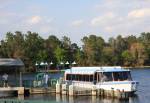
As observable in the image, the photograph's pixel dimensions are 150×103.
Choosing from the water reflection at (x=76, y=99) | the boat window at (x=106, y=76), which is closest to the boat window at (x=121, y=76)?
the boat window at (x=106, y=76)

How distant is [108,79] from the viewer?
210 ft

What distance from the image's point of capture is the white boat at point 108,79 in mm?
62344

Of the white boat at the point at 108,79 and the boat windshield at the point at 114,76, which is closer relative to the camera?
the white boat at the point at 108,79

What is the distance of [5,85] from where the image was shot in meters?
67.4

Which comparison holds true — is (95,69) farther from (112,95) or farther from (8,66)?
(8,66)

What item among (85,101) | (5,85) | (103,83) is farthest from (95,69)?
(5,85)

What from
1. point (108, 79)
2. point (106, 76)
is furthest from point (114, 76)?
point (106, 76)

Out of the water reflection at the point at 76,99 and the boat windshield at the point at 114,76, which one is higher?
the boat windshield at the point at 114,76

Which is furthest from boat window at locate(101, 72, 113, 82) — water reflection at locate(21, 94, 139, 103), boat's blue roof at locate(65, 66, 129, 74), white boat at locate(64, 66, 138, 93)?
water reflection at locate(21, 94, 139, 103)

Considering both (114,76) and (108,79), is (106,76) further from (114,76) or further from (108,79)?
(114,76)

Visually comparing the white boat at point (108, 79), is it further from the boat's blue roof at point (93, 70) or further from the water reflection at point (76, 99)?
the water reflection at point (76, 99)

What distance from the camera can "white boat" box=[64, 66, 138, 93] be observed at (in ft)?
205

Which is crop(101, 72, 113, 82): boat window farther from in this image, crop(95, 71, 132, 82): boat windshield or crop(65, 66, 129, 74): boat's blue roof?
crop(65, 66, 129, 74): boat's blue roof

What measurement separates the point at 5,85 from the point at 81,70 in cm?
1072
